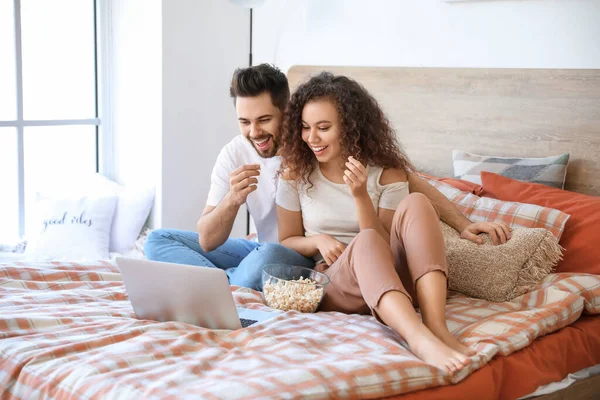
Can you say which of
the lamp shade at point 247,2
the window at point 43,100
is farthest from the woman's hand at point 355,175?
the window at point 43,100

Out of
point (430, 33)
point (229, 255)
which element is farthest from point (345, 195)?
point (430, 33)

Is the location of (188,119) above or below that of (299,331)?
above

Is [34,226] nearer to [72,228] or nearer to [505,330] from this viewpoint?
[72,228]

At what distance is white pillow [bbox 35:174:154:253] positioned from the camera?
368cm

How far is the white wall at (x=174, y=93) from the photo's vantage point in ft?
12.1

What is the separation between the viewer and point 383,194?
2.33 meters

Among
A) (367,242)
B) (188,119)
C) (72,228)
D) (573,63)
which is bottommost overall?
(72,228)

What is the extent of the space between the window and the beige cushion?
214cm

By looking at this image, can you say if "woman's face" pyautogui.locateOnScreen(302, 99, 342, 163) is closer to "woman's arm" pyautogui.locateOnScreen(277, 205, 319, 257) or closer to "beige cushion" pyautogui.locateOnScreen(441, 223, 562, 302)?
"woman's arm" pyautogui.locateOnScreen(277, 205, 319, 257)

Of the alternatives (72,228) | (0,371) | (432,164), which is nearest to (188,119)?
(72,228)

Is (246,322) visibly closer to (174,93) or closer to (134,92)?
(174,93)

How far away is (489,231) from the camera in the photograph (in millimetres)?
2350

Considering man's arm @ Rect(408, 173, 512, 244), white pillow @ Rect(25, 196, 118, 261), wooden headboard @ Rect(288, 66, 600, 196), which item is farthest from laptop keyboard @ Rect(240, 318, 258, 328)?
white pillow @ Rect(25, 196, 118, 261)

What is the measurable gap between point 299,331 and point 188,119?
2.12 metres
